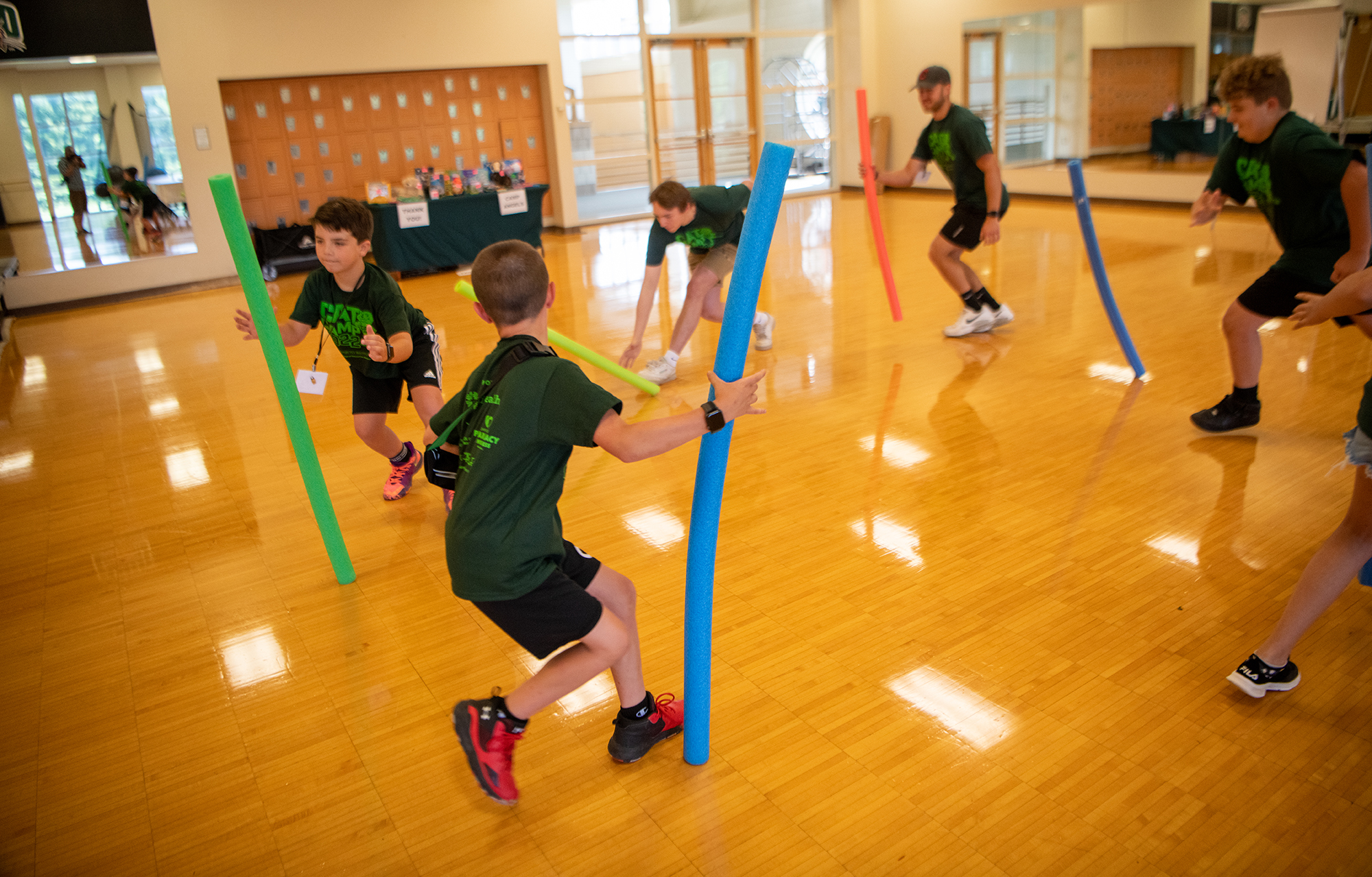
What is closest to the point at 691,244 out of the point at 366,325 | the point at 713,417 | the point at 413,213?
the point at 366,325

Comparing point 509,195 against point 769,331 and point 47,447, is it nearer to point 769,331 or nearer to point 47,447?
point 769,331

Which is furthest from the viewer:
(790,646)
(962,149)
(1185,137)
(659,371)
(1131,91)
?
(1131,91)

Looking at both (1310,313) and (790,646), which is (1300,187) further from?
(790,646)

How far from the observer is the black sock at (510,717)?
2.09 metres

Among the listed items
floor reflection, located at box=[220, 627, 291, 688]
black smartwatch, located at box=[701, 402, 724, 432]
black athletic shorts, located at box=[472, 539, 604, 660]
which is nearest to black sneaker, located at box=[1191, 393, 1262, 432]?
black smartwatch, located at box=[701, 402, 724, 432]

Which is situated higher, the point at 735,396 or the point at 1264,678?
the point at 735,396

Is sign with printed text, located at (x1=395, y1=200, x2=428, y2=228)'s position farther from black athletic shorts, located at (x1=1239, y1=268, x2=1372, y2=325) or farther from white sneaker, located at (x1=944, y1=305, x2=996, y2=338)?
black athletic shorts, located at (x1=1239, y1=268, x2=1372, y2=325)

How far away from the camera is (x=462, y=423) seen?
→ 6.39 ft

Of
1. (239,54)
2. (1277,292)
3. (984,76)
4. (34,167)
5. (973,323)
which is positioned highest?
Result: (239,54)

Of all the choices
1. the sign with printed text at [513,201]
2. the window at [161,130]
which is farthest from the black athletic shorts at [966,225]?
the window at [161,130]

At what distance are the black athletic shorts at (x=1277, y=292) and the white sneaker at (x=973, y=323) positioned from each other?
7.06ft

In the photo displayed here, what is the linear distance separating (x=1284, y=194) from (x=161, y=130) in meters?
11.1

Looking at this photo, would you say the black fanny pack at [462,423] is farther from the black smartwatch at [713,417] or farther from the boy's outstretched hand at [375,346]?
the boy's outstretched hand at [375,346]

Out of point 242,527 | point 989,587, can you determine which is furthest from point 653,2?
point 989,587
